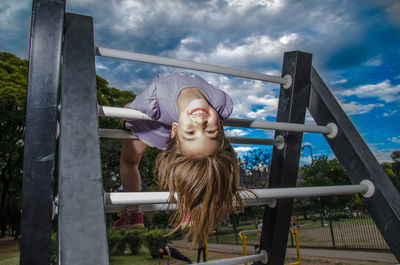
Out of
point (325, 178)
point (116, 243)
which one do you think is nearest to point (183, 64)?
point (116, 243)

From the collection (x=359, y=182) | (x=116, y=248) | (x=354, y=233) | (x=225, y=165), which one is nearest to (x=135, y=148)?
(x=225, y=165)

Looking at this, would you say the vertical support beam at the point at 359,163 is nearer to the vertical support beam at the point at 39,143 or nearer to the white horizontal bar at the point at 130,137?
the white horizontal bar at the point at 130,137

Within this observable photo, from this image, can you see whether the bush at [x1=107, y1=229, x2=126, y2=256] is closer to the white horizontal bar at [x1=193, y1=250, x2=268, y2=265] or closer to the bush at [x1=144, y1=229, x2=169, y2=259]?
the bush at [x1=144, y1=229, x2=169, y2=259]

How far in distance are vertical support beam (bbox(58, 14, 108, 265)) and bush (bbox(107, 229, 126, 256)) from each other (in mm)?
11528

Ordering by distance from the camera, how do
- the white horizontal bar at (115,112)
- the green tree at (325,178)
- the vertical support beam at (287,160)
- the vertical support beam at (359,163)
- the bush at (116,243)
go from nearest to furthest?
the white horizontal bar at (115,112) → the vertical support beam at (359,163) → the vertical support beam at (287,160) → the bush at (116,243) → the green tree at (325,178)

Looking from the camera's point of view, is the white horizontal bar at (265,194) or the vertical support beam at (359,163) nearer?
the white horizontal bar at (265,194)

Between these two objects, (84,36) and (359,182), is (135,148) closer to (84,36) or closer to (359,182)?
(84,36)

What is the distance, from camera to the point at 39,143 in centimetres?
71

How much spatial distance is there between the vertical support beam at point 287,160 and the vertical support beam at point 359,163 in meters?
0.06

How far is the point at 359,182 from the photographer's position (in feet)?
3.75

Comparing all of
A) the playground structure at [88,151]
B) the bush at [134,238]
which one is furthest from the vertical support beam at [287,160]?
the bush at [134,238]

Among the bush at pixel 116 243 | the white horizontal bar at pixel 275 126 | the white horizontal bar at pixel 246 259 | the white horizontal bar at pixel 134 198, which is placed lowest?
the bush at pixel 116 243

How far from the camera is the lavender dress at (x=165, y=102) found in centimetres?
115

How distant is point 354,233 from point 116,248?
10129 mm
